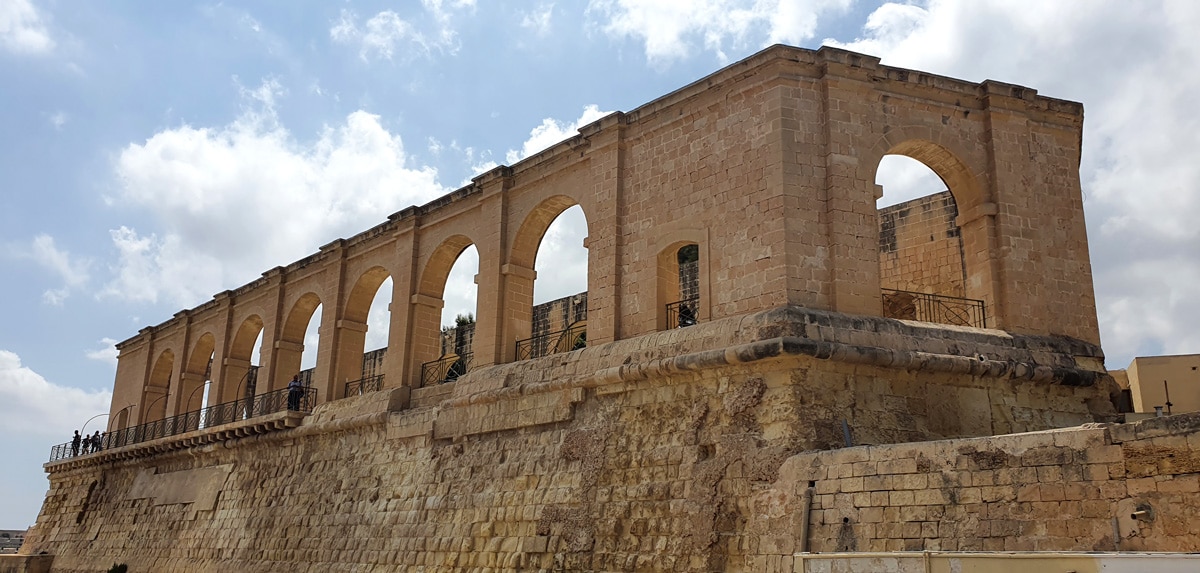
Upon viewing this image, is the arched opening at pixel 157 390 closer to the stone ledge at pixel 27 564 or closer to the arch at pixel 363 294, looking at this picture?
the stone ledge at pixel 27 564

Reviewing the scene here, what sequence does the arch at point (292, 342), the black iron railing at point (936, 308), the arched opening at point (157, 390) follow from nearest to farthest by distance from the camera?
the black iron railing at point (936, 308), the arch at point (292, 342), the arched opening at point (157, 390)

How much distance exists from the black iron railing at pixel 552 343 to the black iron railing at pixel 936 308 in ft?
14.5

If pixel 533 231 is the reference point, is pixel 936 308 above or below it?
below

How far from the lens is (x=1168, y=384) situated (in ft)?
35.9

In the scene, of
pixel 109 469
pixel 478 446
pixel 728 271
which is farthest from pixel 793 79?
pixel 109 469

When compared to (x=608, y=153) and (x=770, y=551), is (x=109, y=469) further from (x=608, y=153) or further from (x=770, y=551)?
(x=770, y=551)

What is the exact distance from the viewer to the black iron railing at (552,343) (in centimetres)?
1380

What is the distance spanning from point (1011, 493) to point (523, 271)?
26.7 ft

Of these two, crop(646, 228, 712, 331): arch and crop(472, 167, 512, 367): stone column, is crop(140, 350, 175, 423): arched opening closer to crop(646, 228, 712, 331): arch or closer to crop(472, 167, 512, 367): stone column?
crop(472, 167, 512, 367): stone column

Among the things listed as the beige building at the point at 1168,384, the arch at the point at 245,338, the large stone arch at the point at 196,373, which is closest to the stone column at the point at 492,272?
the beige building at the point at 1168,384

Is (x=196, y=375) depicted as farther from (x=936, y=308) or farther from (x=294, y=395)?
(x=936, y=308)

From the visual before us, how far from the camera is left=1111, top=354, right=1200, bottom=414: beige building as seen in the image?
1084cm

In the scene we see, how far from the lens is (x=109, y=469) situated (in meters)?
23.4

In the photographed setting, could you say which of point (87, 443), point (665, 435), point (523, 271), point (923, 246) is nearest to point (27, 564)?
point (87, 443)
